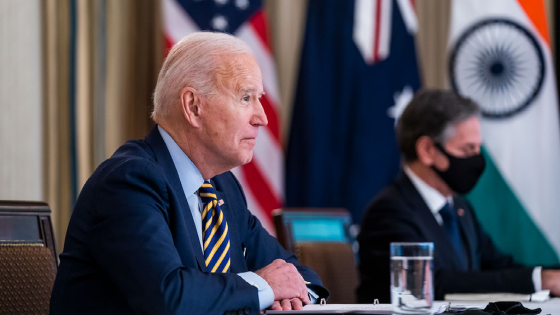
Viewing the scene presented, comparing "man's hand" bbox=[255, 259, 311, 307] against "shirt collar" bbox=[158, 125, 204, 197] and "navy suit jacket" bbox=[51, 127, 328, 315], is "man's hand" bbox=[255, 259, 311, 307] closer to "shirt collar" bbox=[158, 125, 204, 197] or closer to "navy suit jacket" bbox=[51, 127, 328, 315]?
"navy suit jacket" bbox=[51, 127, 328, 315]

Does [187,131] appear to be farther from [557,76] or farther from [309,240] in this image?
[557,76]

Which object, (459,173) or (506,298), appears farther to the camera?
(459,173)

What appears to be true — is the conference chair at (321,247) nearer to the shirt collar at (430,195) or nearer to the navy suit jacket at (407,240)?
the navy suit jacket at (407,240)

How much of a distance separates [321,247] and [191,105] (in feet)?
3.96

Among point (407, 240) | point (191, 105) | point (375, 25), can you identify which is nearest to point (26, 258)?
point (191, 105)

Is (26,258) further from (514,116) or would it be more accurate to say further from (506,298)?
(514,116)

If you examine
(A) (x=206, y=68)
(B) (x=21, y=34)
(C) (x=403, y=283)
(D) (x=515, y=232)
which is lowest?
(D) (x=515, y=232)

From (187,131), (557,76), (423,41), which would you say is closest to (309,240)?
(187,131)

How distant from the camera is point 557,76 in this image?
4309 mm

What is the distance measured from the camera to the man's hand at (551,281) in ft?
7.51

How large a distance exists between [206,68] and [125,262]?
0.58 meters

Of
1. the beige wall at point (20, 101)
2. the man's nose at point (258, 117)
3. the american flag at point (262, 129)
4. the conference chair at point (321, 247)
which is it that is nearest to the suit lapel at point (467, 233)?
the conference chair at point (321, 247)

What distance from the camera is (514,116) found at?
418cm

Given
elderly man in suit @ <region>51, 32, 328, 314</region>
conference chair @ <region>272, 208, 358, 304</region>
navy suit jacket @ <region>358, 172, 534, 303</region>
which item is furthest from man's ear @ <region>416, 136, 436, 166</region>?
elderly man in suit @ <region>51, 32, 328, 314</region>
